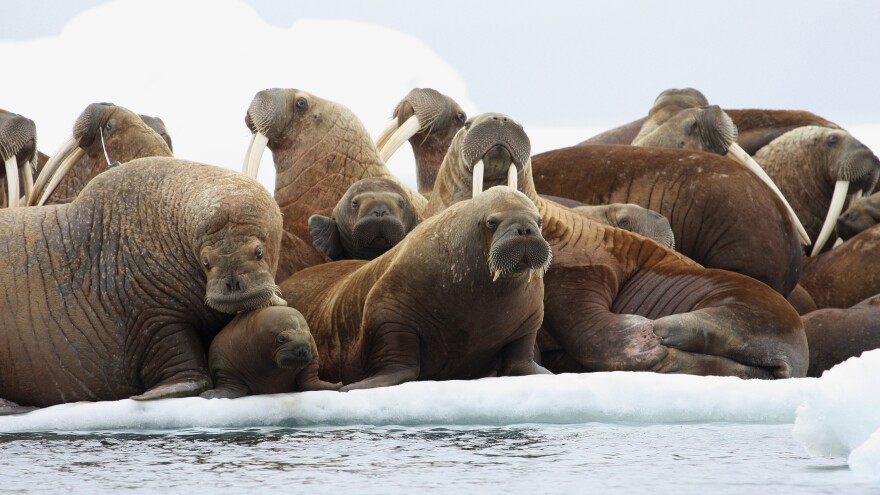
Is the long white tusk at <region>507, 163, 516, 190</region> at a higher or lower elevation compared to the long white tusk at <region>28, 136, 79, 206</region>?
lower

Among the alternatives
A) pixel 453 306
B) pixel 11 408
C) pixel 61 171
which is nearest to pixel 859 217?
pixel 453 306

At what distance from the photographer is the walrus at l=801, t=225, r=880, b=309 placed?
1180 centimetres

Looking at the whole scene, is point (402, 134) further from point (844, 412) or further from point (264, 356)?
point (844, 412)

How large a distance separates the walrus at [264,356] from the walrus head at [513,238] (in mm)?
985

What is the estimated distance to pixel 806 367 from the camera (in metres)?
8.86

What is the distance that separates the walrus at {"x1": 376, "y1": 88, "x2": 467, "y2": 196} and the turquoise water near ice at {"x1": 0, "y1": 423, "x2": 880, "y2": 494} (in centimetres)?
558

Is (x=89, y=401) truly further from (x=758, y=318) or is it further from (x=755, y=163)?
(x=755, y=163)

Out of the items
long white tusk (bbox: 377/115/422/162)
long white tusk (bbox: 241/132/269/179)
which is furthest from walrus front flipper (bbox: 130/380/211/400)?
long white tusk (bbox: 377/115/422/162)

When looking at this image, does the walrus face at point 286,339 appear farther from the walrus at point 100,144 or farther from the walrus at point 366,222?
the walrus at point 100,144

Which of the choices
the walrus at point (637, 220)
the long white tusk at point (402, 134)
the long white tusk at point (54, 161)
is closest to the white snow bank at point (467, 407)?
the walrus at point (637, 220)

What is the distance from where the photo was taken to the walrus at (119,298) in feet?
25.9

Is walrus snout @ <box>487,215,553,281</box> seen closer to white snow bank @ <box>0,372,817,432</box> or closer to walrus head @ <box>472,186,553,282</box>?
walrus head @ <box>472,186,553,282</box>

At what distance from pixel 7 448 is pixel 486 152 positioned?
3.69 m

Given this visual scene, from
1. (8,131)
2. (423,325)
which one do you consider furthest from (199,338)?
(8,131)
